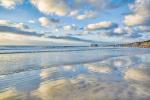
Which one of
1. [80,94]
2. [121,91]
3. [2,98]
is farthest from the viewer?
[121,91]

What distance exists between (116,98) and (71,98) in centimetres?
158

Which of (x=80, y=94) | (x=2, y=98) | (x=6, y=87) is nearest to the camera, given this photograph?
(x=2, y=98)

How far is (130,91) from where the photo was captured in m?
9.69

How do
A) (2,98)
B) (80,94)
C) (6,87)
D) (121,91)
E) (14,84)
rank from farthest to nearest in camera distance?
(14,84)
(6,87)
(121,91)
(80,94)
(2,98)

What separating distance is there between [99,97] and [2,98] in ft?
11.1

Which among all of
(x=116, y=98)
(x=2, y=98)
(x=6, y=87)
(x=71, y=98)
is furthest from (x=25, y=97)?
(x=116, y=98)

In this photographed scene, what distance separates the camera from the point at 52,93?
9133 mm

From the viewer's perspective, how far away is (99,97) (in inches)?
338

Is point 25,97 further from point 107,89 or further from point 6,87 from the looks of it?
point 107,89

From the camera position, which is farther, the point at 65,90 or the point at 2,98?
the point at 65,90

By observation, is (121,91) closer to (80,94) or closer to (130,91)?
(130,91)

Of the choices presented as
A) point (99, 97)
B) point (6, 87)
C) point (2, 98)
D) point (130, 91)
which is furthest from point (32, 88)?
point (130, 91)

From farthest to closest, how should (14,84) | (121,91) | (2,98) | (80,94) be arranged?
(14,84)
(121,91)
(80,94)
(2,98)

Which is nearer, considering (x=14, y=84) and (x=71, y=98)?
(x=71, y=98)
